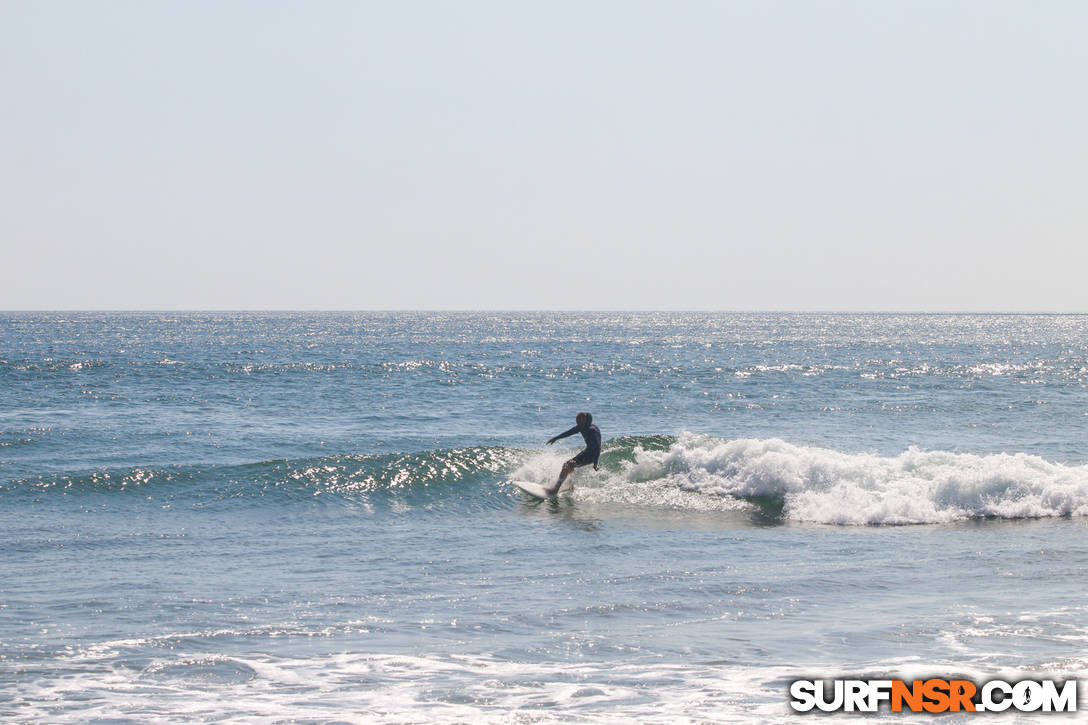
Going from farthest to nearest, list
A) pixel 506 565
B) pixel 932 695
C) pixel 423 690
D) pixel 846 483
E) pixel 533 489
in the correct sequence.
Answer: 1. pixel 533 489
2. pixel 846 483
3. pixel 506 565
4. pixel 423 690
5. pixel 932 695

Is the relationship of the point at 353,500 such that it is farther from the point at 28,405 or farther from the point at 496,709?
the point at 28,405

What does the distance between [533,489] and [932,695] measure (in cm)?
1145

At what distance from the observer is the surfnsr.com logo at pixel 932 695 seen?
712 centimetres

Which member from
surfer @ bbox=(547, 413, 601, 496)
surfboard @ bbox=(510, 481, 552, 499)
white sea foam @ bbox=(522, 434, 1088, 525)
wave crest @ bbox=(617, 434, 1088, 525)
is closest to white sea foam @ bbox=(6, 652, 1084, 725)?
wave crest @ bbox=(617, 434, 1088, 525)

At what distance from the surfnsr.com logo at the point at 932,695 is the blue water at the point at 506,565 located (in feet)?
0.74

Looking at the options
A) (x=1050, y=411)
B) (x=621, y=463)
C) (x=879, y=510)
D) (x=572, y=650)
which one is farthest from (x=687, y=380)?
(x=572, y=650)

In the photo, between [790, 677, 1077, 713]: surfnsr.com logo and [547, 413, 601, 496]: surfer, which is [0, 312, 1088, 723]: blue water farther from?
[547, 413, 601, 496]: surfer

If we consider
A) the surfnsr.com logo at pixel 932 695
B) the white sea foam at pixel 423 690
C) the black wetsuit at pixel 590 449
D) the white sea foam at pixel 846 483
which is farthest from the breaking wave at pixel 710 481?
the white sea foam at pixel 423 690

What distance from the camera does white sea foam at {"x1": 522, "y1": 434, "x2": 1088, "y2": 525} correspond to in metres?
16.0

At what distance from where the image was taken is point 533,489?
18359 mm

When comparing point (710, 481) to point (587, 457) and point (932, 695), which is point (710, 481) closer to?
point (587, 457)

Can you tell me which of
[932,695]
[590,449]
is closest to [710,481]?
[590,449]

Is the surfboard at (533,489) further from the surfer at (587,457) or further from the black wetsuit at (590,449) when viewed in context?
the black wetsuit at (590,449)

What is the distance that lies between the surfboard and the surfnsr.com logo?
1065 cm
